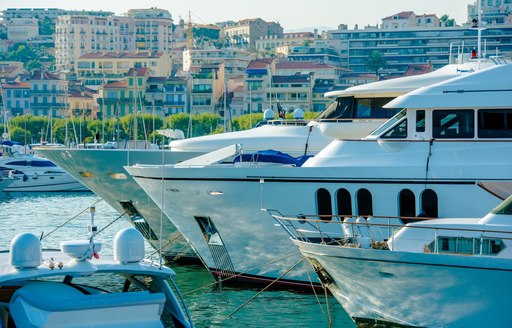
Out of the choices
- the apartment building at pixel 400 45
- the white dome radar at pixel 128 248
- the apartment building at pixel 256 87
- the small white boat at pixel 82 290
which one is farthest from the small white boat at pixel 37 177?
the apartment building at pixel 400 45

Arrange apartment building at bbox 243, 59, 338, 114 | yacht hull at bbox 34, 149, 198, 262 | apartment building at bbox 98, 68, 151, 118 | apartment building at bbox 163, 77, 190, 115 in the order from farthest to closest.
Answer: apartment building at bbox 98, 68, 151, 118
apartment building at bbox 163, 77, 190, 115
apartment building at bbox 243, 59, 338, 114
yacht hull at bbox 34, 149, 198, 262

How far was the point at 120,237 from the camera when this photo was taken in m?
12.9

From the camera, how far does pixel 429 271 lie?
1630 centimetres

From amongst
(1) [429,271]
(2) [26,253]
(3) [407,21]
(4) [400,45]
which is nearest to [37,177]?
(1) [429,271]

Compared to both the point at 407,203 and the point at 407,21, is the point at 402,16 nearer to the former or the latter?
the point at 407,21

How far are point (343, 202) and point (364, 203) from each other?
1.19 ft

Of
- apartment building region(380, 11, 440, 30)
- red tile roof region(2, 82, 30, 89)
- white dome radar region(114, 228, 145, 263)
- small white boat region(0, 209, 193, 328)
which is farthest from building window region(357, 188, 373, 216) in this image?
apartment building region(380, 11, 440, 30)

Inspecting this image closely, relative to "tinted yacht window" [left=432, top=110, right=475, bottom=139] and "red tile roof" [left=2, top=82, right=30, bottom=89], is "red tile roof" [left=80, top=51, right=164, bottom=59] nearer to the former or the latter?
"red tile roof" [left=2, top=82, right=30, bottom=89]

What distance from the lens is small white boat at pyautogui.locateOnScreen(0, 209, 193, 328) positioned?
12.1 m

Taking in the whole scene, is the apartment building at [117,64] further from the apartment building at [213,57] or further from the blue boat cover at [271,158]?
the blue boat cover at [271,158]

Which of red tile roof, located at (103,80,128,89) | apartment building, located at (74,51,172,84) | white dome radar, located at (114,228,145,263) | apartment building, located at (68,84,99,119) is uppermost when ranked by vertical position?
white dome radar, located at (114,228,145,263)

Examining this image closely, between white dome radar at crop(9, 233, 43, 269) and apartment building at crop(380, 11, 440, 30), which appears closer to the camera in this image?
white dome radar at crop(9, 233, 43, 269)

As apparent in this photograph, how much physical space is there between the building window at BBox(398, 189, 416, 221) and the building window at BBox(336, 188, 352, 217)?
836 mm

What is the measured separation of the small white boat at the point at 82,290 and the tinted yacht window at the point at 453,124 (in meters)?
8.22
